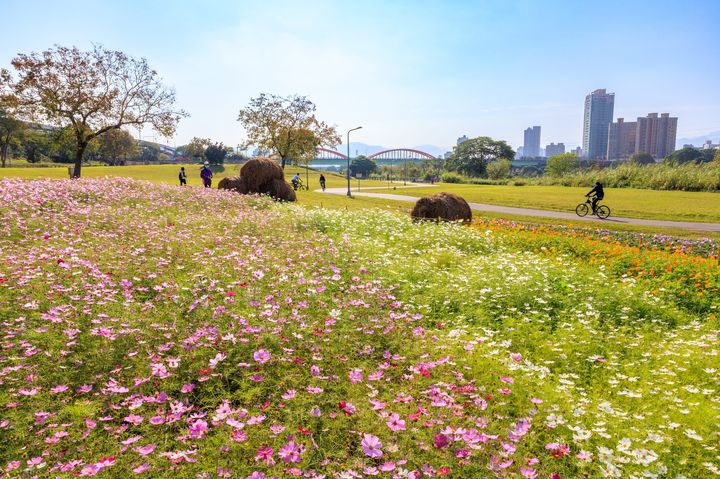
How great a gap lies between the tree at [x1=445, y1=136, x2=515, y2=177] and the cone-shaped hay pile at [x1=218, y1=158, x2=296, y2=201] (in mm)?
95216

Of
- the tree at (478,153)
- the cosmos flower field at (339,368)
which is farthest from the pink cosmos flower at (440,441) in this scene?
the tree at (478,153)

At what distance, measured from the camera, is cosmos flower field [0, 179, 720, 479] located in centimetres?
346

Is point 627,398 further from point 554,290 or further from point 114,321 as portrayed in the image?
point 114,321

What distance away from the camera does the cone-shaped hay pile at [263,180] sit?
23.2 metres

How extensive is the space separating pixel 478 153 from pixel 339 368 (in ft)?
395

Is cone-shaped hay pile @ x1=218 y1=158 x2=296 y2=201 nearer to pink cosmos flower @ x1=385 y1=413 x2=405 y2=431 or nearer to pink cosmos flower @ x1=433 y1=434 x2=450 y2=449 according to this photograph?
pink cosmos flower @ x1=385 y1=413 x2=405 y2=431

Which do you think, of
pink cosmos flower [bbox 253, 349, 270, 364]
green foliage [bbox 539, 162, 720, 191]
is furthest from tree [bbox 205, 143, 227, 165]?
pink cosmos flower [bbox 253, 349, 270, 364]

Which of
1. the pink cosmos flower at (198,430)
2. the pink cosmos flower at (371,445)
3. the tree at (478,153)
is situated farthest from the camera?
the tree at (478,153)

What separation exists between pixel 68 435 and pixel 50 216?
9.90 m

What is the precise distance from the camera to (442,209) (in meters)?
17.1

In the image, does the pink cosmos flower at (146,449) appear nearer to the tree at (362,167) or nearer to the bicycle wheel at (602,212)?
the bicycle wheel at (602,212)

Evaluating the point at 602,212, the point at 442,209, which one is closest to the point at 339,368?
the point at 442,209

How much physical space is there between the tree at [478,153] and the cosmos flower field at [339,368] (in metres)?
109

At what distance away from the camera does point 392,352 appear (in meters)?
5.31
